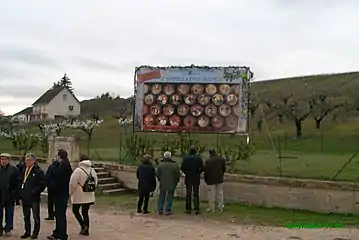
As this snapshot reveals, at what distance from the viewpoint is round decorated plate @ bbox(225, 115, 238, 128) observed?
1988 centimetres

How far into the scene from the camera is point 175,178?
1448cm

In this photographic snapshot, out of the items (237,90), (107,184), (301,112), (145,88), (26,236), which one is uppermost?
(301,112)

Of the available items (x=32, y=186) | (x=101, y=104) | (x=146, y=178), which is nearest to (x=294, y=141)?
(x=146, y=178)

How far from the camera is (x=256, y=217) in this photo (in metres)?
14.5

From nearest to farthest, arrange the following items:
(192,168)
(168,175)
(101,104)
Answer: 1. (168,175)
2. (192,168)
3. (101,104)

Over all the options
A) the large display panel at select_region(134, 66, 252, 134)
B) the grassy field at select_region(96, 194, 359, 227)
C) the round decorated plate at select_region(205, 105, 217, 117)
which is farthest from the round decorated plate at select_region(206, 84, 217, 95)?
the grassy field at select_region(96, 194, 359, 227)

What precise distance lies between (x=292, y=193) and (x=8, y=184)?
8.51m

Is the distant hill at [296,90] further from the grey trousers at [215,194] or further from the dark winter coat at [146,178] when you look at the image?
the dark winter coat at [146,178]

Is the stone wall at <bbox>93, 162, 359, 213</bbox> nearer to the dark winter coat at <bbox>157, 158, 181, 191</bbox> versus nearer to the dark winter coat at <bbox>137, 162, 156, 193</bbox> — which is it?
the dark winter coat at <bbox>157, 158, 181, 191</bbox>

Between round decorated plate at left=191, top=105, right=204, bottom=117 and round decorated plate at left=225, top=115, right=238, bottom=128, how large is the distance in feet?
3.44

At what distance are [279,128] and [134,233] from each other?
4224cm

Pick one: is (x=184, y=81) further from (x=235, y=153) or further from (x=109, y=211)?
(x=109, y=211)

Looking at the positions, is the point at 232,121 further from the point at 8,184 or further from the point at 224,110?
the point at 8,184

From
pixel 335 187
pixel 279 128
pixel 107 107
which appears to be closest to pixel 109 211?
pixel 335 187
